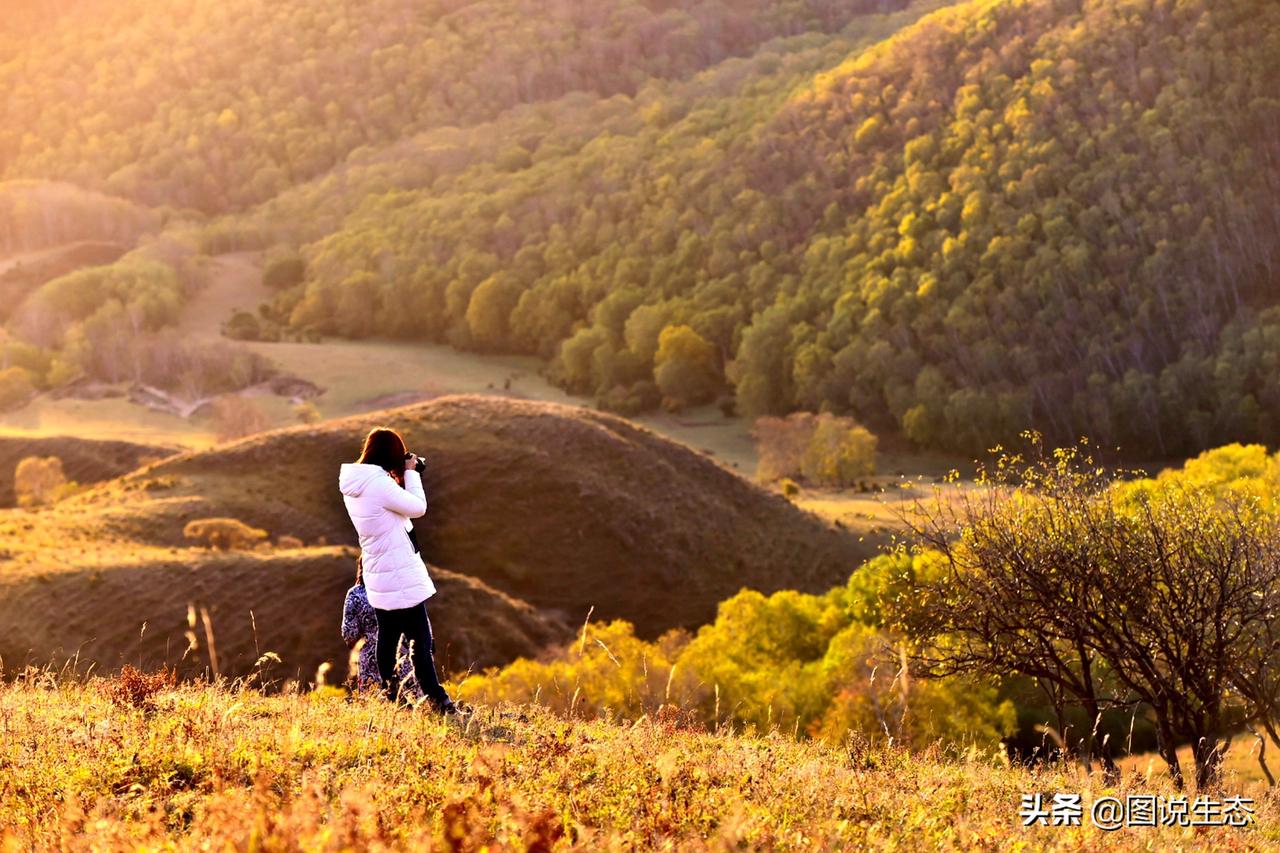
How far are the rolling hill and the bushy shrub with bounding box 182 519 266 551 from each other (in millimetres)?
689

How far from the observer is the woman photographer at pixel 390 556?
8.66m

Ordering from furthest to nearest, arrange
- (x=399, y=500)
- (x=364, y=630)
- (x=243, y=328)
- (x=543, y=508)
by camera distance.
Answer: (x=243, y=328), (x=543, y=508), (x=364, y=630), (x=399, y=500)

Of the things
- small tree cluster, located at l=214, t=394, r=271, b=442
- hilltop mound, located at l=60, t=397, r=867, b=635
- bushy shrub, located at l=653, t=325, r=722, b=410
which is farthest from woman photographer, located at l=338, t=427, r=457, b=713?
bushy shrub, located at l=653, t=325, r=722, b=410

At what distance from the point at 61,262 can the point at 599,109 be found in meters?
67.2

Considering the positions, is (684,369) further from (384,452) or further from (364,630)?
(384,452)

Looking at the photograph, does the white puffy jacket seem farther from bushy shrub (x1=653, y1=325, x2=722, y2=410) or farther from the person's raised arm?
bushy shrub (x1=653, y1=325, x2=722, y2=410)

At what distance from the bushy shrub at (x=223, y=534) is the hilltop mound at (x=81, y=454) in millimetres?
30447

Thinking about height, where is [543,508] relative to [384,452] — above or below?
below

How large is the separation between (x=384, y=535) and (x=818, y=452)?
6196cm

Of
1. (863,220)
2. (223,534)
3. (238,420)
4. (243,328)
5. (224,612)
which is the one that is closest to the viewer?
(224,612)

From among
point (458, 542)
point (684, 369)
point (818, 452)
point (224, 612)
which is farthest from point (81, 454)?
point (684, 369)

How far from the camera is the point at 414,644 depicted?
8.73 meters

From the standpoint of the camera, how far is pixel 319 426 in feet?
158

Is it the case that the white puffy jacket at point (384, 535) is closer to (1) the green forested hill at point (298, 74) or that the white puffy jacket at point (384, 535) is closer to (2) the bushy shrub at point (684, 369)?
(2) the bushy shrub at point (684, 369)
